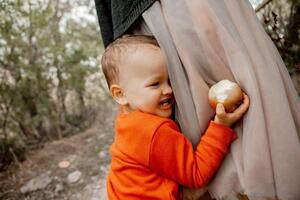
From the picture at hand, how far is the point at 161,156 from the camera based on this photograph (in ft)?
4.82

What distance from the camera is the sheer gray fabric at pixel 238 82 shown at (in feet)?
4.26

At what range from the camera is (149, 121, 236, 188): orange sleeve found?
142 centimetres

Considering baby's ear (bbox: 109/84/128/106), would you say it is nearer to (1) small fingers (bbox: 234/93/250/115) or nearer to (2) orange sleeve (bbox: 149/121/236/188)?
(2) orange sleeve (bbox: 149/121/236/188)

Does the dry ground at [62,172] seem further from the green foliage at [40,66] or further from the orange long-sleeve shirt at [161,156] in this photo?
the orange long-sleeve shirt at [161,156]

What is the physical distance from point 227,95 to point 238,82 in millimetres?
75

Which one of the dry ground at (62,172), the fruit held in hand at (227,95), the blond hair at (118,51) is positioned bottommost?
the dry ground at (62,172)

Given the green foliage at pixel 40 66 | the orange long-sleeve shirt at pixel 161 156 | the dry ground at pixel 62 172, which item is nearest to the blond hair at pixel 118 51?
the orange long-sleeve shirt at pixel 161 156

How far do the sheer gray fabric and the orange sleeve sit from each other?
0.05m

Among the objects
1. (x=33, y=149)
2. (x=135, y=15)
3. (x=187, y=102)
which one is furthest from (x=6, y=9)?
(x=187, y=102)

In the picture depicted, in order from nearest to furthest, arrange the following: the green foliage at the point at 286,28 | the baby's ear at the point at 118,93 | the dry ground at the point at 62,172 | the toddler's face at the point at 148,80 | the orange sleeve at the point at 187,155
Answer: the orange sleeve at the point at 187,155
the toddler's face at the point at 148,80
the baby's ear at the point at 118,93
the green foliage at the point at 286,28
the dry ground at the point at 62,172

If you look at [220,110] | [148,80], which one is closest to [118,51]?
[148,80]

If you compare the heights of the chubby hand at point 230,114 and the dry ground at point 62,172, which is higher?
the chubby hand at point 230,114

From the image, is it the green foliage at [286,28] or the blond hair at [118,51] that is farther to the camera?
the green foliage at [286,28]

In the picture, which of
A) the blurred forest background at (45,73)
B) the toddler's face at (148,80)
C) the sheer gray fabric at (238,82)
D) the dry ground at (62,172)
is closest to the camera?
the sheer gray fabric at (238,82)
